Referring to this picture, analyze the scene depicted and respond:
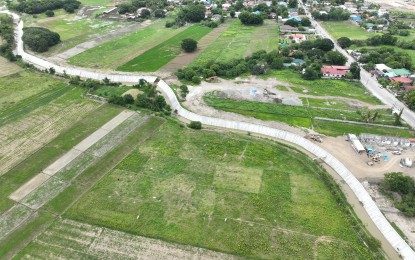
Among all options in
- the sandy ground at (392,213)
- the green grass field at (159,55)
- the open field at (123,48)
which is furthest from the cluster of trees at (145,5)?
the sandy ground at (392,213)

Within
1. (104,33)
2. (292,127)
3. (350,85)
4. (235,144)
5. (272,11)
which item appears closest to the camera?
(235,144)

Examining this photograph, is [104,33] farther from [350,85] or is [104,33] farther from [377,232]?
[377,232]

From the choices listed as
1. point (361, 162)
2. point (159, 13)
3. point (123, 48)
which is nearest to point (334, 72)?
point (361, 162)

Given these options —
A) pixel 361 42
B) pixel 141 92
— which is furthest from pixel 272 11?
pixel 141 92

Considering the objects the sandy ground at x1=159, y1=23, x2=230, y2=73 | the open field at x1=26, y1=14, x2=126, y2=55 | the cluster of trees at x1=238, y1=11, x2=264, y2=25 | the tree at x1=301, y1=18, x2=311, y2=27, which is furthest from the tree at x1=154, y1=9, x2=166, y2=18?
the tree at x1=301, y1=18, x2=311, y2=27

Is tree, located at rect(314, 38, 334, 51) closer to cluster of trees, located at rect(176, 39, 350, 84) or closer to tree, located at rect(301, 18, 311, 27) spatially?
cluster of trees, located at rect(176, 39, 350, 84)

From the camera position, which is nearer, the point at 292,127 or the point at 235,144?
the point at 235,144
